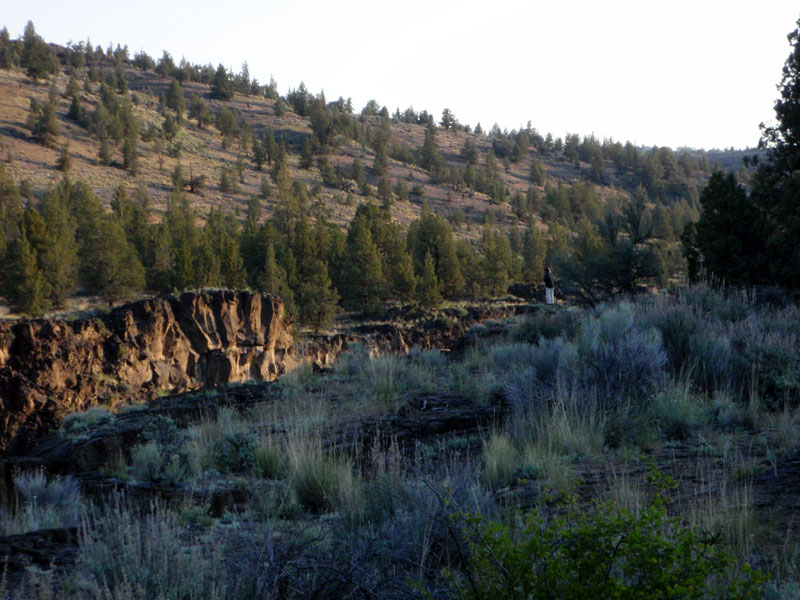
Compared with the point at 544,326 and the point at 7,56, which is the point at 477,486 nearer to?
the point at 544,326

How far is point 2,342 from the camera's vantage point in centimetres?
1641

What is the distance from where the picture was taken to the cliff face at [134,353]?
16328mm

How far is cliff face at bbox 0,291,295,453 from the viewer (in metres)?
16.3

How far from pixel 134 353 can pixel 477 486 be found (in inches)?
720

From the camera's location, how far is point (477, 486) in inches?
151

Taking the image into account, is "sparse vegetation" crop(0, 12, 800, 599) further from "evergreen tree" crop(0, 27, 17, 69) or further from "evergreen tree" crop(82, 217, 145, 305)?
"evergreen tree" crop(0, 27, 17, 69)

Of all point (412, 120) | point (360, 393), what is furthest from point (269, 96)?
point (360, 393)

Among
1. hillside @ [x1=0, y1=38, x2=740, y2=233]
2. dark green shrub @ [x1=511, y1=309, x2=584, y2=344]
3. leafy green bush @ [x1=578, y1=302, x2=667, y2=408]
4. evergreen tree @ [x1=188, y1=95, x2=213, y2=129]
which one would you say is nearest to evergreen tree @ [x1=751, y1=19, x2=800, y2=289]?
dark green shrub @ [x1=511, y1=309, x2=584, y2=344]

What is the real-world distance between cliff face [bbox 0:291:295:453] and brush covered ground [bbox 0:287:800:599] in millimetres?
7442

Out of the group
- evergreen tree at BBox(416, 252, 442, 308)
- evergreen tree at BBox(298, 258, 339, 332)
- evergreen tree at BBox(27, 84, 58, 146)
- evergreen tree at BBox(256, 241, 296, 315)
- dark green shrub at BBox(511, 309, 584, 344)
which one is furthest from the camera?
evergreen tree at BBox(27, 84, 58, 146)

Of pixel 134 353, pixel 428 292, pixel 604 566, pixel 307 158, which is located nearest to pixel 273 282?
pixel 428 292

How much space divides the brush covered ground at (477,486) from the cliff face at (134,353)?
7442mm

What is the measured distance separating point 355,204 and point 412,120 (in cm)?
6346

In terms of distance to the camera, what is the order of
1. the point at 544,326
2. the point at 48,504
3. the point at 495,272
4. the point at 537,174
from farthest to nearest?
the point at 537,174
the point at 495,272
the point at 544,326
the point at 48,504
